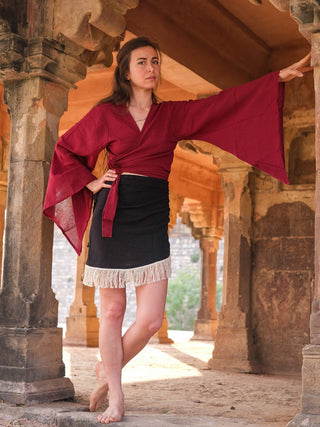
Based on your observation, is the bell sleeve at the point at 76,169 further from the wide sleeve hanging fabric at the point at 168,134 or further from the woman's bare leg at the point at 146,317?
the woman's bare leg at the point at 146,317

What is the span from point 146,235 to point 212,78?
13.5 feet

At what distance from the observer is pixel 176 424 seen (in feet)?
10.9

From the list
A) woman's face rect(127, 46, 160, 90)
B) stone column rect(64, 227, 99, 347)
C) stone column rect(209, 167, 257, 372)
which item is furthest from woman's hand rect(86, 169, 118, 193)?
stone column rect(64, 227, 99, 347)

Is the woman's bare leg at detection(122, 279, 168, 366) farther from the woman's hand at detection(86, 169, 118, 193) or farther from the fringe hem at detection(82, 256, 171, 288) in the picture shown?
the woman's hand at detection(86, 169, 118, 193)

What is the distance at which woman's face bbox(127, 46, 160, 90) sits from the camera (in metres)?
3.54

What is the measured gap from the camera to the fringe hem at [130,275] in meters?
3.40

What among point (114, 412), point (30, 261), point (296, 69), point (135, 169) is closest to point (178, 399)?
point (30, 261)

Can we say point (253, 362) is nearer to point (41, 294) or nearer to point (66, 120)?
point (41, 294)

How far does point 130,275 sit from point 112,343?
39 cm

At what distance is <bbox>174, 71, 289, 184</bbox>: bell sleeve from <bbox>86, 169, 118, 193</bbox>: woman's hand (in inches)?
18.0

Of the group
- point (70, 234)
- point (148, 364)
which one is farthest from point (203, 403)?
point (148, 364)

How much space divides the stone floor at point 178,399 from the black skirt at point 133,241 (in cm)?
78

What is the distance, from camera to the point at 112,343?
3.44 meters

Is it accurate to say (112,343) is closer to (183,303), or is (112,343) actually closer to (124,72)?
(124,72)
